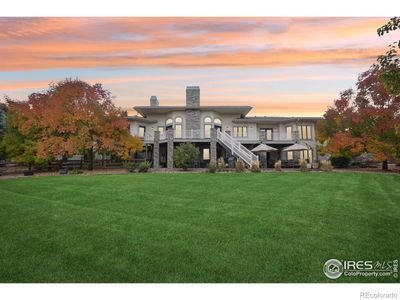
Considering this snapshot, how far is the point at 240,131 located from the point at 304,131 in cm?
654

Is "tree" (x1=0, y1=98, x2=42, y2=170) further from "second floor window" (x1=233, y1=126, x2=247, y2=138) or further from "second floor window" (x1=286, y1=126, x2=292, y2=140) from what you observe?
"second floor window" (x1=286, y1=126, x2=292, y2=140)

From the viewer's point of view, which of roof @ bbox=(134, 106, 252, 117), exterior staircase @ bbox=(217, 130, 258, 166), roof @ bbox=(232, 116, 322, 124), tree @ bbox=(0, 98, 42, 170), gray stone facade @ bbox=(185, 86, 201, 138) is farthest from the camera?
roof @ bbox=(232, 116, 322, 124)

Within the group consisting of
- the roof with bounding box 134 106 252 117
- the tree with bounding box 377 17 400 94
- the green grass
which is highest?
the roof with bounding box 134 106 252 117

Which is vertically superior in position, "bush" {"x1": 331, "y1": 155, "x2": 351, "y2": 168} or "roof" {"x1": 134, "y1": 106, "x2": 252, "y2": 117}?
"roof" {"x1": 134, "y1": 106, "x2": 252, "y2": 117}

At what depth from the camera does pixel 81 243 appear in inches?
181

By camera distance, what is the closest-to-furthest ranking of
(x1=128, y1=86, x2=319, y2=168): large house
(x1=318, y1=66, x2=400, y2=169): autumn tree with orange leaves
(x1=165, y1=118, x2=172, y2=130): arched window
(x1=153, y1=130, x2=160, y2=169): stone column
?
(x1=318, y1=66, x2=400, y2=169): autumn tree with orange leaves < (x1=153, y1=130, x2=160, y2=169): stone column < (x1=128, y1=86, x2=319, y2=168): large house < (x1=165, y1=118, x2=172, y2=130): arched window

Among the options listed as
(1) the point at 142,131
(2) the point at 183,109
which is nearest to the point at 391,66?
(2) the point at 183,109

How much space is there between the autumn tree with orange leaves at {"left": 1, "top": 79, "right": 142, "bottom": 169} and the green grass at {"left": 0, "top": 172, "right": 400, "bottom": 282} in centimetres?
1225

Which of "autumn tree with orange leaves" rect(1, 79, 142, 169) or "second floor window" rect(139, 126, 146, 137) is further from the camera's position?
"second floor window" rect(139, 126, 146, 137)

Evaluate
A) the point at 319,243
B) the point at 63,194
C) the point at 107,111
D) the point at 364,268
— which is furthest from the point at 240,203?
the point at 107,111

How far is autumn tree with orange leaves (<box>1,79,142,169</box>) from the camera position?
19.4 meters

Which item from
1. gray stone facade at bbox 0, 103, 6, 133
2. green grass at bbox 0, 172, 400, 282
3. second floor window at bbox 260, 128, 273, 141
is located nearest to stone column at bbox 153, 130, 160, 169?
second floor window at bbox 260, 128, 273, 141

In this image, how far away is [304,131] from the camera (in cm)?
2775

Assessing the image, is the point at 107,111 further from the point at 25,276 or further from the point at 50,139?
the point at 25,276
